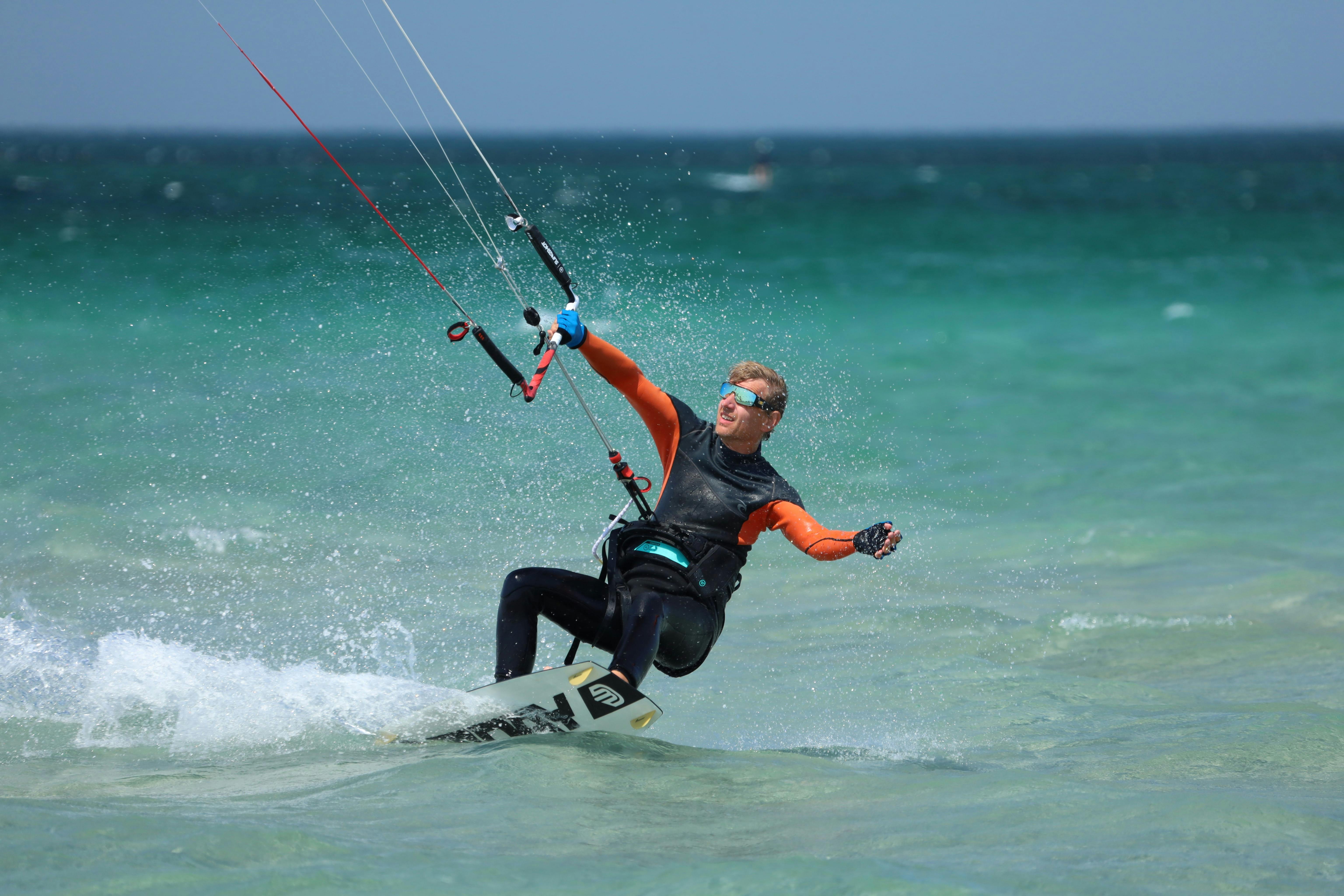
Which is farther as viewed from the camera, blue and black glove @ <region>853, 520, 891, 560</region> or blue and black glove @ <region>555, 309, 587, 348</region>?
blue and black glove @ <region>555, 309, 587, 348</region>

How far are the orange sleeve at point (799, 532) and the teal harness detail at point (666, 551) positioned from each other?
229 millimetres

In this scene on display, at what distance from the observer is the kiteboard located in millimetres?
4125

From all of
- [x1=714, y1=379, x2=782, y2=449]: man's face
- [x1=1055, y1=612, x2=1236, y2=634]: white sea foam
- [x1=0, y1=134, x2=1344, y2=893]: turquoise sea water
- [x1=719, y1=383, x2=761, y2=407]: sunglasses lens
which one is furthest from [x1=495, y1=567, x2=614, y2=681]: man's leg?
[x1=1055, y1=612, x2=1236, y2=634]: white sea foam

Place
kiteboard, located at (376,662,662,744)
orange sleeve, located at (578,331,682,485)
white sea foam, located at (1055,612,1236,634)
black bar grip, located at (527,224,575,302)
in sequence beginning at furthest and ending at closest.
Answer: white sea foam, located at (1055,612,1236,634)
black bar grip, located at (527,224,575,302)
orange sleeve, located at (578,331,682,485)
kiteboard, located at (376,662,662,744)

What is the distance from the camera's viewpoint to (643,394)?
185 inches

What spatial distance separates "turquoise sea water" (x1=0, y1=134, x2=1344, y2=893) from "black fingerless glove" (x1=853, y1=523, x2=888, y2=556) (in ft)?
2.34

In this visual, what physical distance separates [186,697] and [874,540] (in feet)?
8.00

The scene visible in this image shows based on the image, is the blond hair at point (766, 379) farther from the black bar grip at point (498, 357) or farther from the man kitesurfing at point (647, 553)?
the black bar grip at point (498, 357)

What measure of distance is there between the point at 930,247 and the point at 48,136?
160186 mm

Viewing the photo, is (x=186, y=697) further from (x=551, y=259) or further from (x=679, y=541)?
(x=551, y=259)

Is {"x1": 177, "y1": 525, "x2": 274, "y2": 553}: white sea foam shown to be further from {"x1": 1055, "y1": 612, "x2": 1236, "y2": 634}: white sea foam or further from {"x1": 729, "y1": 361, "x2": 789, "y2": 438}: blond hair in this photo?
{"x1": 1055, "y1": 612, "x2": 1236, "y2": 634}: white sea foam

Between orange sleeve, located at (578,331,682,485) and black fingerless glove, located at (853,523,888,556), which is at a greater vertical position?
orange sleeve, located at (578,331,682,485)

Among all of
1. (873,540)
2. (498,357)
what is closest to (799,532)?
(873,540)

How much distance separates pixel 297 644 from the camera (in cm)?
565
